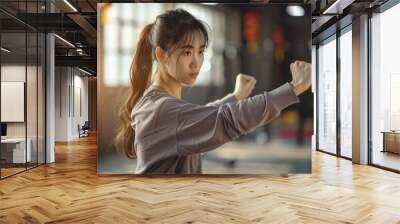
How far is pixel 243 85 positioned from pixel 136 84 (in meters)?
1.76

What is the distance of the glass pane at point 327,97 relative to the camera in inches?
398

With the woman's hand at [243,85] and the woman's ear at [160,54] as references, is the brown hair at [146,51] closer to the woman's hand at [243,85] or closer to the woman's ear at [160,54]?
the woman's ear at [160,54]

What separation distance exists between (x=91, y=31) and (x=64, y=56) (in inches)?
162

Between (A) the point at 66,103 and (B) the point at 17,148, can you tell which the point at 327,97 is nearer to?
(B) the point at 17,148

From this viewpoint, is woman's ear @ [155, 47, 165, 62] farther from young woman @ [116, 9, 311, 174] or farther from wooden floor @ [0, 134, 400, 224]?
wooden floor @ [0, 134, 400, 224]

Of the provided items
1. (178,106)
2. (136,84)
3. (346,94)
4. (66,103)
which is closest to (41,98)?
(136,84)

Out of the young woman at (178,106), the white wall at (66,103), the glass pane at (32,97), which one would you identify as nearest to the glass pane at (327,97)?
the young woman at (178,106)

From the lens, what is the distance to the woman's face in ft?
20.5

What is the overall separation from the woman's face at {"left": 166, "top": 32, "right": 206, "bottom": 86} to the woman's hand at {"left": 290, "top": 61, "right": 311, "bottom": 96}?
5.01 feet

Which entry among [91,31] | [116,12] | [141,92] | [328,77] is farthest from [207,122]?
[328,77]

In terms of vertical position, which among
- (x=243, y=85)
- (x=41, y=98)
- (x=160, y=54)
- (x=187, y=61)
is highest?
(x=160, y=54)

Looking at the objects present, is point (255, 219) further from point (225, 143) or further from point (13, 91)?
point (13, 91)

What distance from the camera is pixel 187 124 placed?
242 inches

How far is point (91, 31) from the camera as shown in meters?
9.35
